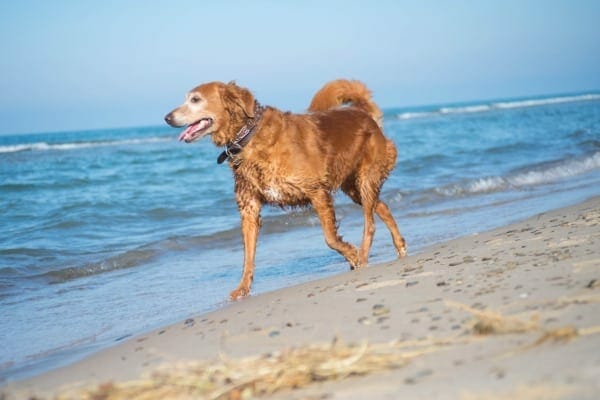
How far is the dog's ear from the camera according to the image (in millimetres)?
6250

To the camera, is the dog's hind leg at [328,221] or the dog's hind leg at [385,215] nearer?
the dog's hind leg at [328,221]

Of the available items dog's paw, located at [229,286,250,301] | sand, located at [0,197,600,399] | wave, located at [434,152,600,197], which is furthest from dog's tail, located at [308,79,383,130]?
wave, located at [434,152,600,197]

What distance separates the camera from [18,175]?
19.6 m

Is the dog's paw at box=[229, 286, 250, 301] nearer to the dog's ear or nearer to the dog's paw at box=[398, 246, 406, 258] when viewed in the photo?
the dog's ear

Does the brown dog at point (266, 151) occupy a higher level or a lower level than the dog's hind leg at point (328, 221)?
higher

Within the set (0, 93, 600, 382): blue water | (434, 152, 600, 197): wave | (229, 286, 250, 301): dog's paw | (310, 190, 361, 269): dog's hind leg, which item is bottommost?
(434, 152, 600, 197): wave

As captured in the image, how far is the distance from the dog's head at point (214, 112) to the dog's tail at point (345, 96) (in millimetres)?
1885

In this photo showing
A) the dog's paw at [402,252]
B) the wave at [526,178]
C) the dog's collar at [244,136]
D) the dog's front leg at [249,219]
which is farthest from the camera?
the wave at [526,178]

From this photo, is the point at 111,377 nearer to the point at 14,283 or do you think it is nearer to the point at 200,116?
the point at 200,116

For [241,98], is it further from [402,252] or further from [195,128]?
[402,252]

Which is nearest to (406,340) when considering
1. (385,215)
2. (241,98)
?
(241,98)

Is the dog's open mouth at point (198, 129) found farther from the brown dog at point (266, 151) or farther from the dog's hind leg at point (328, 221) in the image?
the dog's hind leg at point (328, 221)

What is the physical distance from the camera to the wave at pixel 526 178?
13055mm

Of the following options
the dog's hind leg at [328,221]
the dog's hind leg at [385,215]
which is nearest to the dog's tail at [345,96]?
the dog's hind leg at [385,215]
